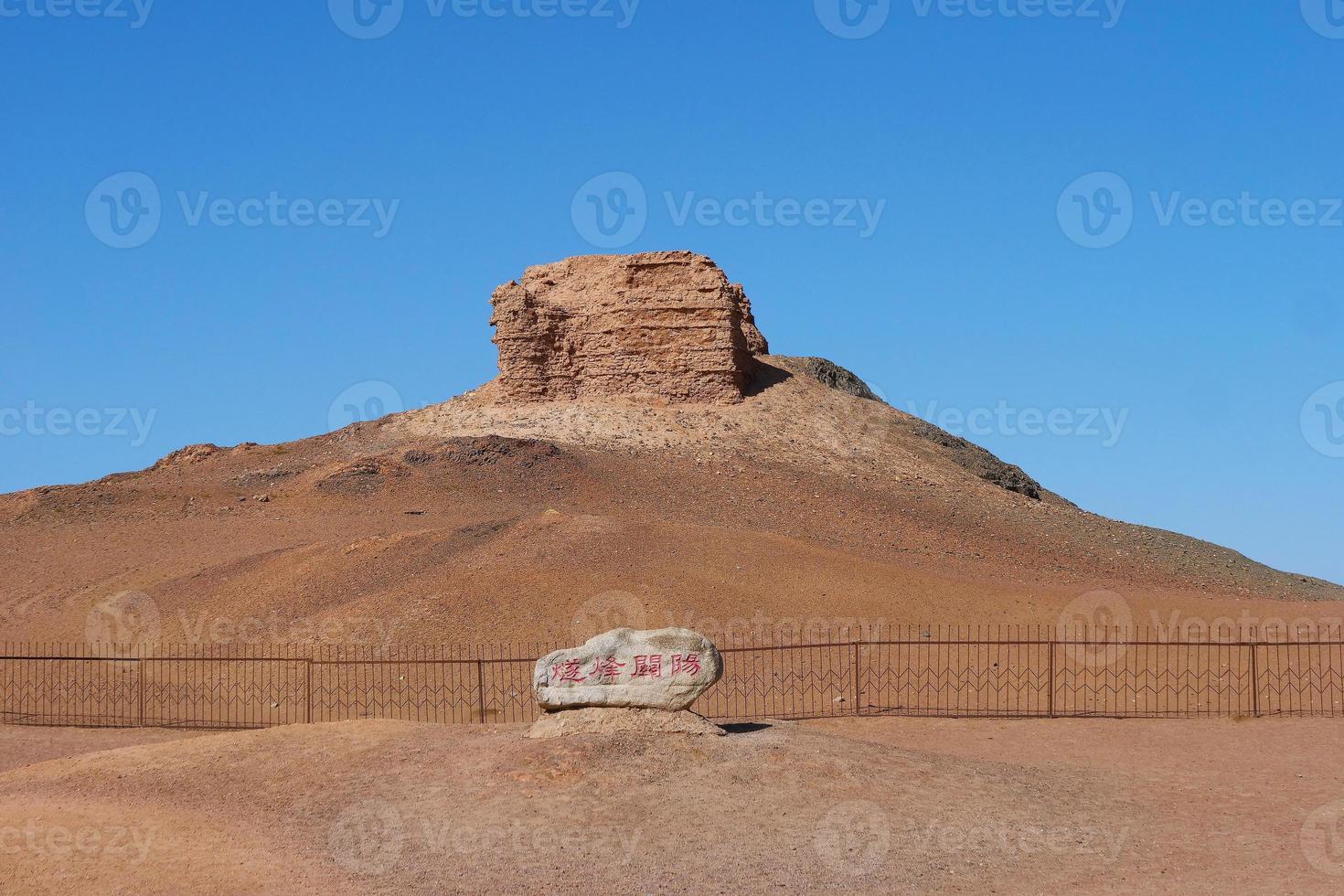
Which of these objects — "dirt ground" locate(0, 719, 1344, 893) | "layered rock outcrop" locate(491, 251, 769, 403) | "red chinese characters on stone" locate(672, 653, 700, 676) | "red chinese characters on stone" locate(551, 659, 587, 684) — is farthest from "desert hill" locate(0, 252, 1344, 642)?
"dirt ground" locate(0, 719, 1344, 893)

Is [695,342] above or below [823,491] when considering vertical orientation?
above

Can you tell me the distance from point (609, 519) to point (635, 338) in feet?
59.3

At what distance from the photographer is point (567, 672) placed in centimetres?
1509

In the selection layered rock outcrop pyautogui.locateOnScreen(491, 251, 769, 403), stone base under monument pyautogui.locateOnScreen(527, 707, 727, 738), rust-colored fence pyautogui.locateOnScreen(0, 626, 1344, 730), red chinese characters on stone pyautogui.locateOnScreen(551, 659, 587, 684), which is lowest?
rust-colored fence pyautogui.locateOnScreen(0, 626, 1344, 730)

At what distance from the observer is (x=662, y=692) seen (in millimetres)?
14992

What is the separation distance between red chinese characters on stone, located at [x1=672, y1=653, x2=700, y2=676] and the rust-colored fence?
16.9 feet

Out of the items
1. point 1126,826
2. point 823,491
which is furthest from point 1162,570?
point 1126,826

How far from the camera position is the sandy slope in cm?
2589

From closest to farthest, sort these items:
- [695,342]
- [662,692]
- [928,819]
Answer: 1. [928,819]
2. [662,692]
3. [695,342]

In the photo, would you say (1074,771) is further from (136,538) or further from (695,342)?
(695,342)

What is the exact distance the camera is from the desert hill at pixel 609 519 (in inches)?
1027

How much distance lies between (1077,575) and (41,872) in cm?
2785

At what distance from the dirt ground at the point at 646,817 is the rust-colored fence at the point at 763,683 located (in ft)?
14.7

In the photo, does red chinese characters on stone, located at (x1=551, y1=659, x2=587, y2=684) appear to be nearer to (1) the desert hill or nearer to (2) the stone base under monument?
(2) the stone base under monument
